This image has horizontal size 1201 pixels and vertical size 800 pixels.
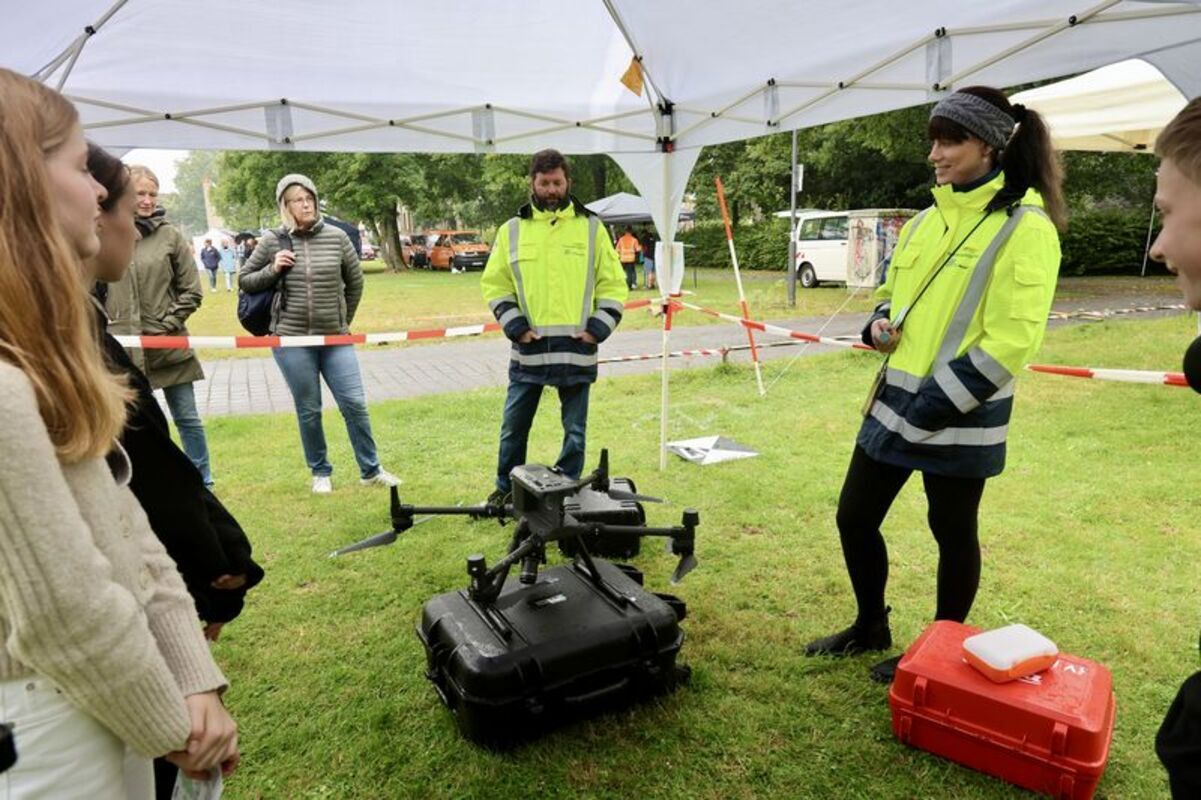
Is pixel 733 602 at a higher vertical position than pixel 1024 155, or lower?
lower

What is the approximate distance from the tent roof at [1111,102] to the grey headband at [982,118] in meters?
5.99

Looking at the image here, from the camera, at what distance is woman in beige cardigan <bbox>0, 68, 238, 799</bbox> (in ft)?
2.89

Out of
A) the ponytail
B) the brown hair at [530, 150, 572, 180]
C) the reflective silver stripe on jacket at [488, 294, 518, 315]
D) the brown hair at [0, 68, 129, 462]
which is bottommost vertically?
the reflective silver stripe on jacket at [488, 294, 518, 315]

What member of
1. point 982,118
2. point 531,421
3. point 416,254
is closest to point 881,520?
point 982,118

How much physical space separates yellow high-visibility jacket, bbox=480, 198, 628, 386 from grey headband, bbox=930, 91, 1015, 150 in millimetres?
2161

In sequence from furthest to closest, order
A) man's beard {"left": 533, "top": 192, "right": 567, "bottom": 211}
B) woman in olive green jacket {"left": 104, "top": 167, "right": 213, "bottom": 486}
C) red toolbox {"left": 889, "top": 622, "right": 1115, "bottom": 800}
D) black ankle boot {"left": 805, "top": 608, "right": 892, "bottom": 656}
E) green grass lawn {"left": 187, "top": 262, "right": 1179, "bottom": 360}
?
1. green grass lawn {"left": 187, "top": 262, "right": 1179, "bottom": 360}
2. woman in olive green jacket {"left": 104, "top": 167, "right": 213, "bottom": 486}
3. man's beard {"left": 533, "top": 192, "right": 567, "bottom": 211}
4. black ankle boot {"left": 805, "top": 608, "right": 892, "bottom": 656}
5. red toolbox {"left": 889, "top": 622, "right": 1115, "bottom": 800}

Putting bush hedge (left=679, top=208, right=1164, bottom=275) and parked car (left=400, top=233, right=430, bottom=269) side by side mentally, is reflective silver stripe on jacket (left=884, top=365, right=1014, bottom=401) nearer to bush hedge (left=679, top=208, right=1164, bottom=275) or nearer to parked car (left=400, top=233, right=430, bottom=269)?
bush hedge (left=679, top=208, right=1164, bottom=275)

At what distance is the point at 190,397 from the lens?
4.68 metres

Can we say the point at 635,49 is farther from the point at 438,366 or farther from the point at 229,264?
the point at 229,264

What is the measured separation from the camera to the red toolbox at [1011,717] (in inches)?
82.0

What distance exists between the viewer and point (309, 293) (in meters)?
4.62

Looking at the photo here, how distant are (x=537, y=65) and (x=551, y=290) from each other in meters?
1.38

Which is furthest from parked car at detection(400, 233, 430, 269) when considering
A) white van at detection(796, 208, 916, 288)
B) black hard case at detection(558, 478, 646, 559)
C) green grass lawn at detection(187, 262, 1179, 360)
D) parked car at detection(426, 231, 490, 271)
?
black hard case at detection(558, 478, 646, 559)

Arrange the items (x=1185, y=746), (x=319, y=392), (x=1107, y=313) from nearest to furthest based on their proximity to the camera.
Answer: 1. (x=1185, y=746)
2. (x=319, y=392)
3. (x=1107, y=313)
